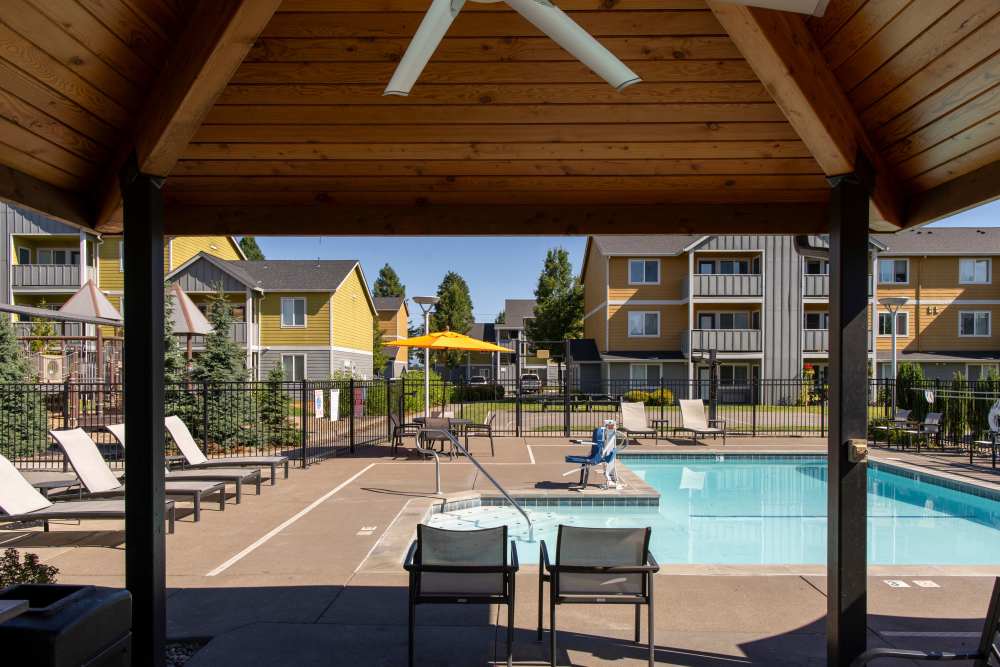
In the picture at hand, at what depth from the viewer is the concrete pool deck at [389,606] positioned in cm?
423

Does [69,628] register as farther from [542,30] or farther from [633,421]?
[633,421]

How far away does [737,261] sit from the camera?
106ft

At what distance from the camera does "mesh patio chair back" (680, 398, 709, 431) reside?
16.1m

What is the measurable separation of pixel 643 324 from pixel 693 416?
1725cm

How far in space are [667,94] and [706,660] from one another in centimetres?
362

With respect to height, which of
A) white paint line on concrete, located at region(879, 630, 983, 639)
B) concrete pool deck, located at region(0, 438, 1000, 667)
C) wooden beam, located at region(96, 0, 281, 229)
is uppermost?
wooden beam, located at region(96, 0, 281, 229)

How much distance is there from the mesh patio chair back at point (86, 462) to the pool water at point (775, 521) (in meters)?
4.15

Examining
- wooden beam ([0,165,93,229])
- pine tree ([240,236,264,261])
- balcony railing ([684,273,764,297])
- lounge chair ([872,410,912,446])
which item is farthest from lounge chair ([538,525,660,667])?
pine tree ([240,236,264,261])

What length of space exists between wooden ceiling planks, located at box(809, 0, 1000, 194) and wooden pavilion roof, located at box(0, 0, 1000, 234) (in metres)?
0.01

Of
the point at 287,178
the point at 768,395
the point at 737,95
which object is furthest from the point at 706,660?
the point at 768,395

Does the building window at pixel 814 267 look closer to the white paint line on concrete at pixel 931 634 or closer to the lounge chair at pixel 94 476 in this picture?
the white paint line on concrete at pixel 931 634

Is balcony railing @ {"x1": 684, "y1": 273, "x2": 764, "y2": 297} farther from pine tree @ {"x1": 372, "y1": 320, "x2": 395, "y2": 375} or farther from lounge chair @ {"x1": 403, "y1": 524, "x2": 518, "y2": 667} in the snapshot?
lounge chair @ {"x1": 403, "y1": 524, "x2": 518, "y2": 667}

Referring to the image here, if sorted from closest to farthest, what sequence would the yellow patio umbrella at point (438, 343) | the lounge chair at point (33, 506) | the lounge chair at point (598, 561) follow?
the lounge chair at point (598, 561), the lounge chair at point (33, 506), the yellow patio umbrella at point (438, 343)

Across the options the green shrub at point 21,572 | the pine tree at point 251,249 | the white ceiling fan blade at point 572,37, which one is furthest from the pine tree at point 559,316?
the white ceiling fan blade at point 572,37
